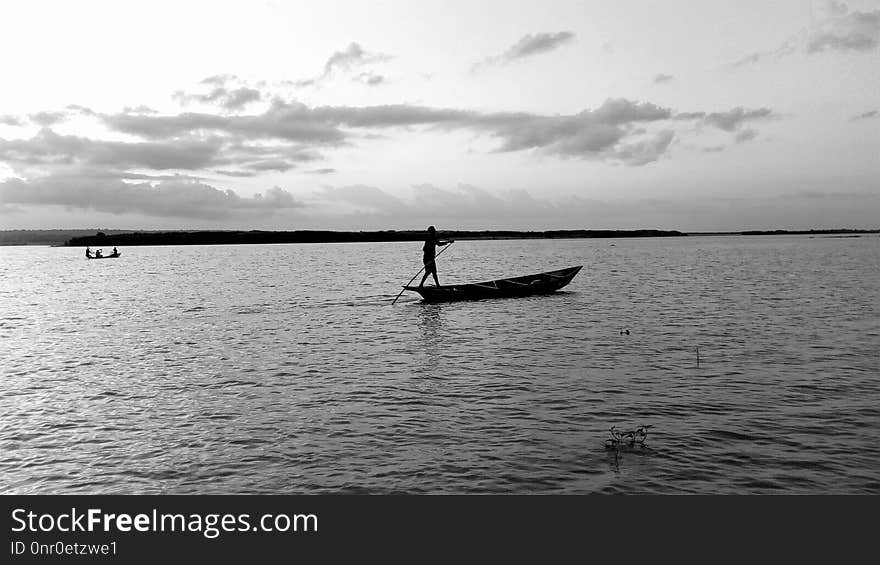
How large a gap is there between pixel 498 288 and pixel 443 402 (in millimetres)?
21539

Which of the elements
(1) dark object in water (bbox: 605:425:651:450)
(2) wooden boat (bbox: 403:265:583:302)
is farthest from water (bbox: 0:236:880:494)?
(2) wooden boat (bbox: 403:265:583:302)

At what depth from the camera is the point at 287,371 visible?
17203 millimetres

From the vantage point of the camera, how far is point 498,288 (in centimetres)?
3469

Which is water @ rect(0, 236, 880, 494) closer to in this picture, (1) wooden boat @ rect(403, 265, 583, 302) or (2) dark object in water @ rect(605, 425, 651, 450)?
(2) dark object in water @ rect(605, 425, 651, 450)

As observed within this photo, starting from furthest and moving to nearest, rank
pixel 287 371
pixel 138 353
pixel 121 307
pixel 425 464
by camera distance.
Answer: pixel 121 307 → pixel 138 353 → pixel 287 371 → pixel 425 464

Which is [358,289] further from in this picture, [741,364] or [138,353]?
[741,364]

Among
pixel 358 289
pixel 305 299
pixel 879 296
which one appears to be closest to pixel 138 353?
pixel 305 299

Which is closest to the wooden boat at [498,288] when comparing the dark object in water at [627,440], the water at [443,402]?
the water at [443,402]

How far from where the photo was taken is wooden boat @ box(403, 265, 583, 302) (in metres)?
32.5

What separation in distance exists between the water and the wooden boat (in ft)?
12.5

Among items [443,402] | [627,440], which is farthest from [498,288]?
[627,440]

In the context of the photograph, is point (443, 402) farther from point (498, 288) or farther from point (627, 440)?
point (498, 288)

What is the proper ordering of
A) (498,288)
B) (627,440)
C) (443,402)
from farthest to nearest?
1. (498,288)
2. (443,402)
3. (627,440)
